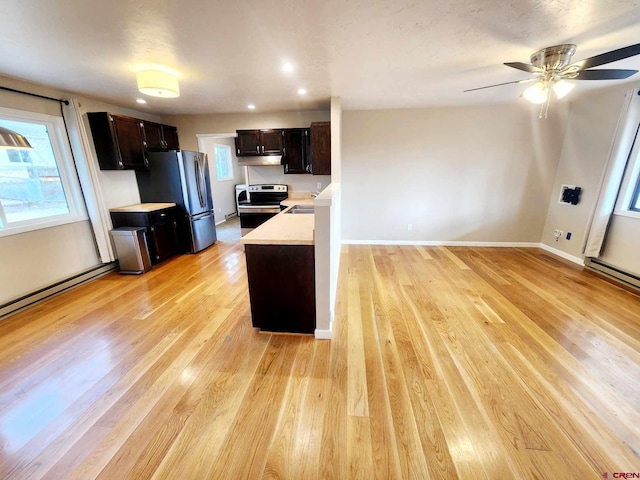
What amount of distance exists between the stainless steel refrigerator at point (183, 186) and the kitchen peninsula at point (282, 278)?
2.68 m

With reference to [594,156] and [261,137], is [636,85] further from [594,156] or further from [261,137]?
[261,137]

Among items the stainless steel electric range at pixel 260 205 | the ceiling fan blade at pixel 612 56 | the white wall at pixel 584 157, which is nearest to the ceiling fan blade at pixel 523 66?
the ceiling fan blade at pixel 612 56

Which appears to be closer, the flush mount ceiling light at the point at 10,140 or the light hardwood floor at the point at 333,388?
the light hardwood floor at the point at 333,388

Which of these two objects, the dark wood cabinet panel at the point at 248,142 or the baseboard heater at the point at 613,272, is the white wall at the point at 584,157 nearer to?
the baseboard heater at the point at 613,272

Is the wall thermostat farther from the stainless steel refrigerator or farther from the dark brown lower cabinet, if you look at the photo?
the stainless steel refrigerator

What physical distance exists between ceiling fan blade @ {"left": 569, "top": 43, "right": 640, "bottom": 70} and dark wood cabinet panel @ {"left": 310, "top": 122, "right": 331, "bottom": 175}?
2860 millimetres

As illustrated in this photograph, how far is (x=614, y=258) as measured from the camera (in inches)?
135

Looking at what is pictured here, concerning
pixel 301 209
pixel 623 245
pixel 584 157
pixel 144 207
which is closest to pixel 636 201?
pixel 623 245

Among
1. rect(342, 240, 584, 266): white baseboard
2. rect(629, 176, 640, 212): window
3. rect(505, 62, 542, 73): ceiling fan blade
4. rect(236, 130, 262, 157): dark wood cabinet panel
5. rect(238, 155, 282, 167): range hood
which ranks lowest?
rect(342, 240, 584, 266): white baseboard

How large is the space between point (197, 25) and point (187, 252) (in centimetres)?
367

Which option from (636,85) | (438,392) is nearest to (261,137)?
(438,392)

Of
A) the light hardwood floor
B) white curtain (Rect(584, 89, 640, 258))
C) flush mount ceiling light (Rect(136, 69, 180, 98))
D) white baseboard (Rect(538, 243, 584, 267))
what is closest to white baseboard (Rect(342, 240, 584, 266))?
white baseboard (Rect(538, 243, 584, 267))

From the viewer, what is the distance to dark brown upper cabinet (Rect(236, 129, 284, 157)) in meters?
4.56

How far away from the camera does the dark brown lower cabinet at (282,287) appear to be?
7.08 ft
